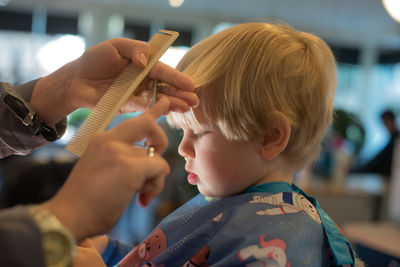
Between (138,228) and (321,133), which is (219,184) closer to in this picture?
(321,133)

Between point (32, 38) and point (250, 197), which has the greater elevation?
point (250, 197)

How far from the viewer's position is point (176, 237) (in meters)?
1.08

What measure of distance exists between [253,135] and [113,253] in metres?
0.55

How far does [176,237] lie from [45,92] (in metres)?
0.52

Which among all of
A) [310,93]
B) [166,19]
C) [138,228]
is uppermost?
[310,93]

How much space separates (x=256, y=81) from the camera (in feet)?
3.08

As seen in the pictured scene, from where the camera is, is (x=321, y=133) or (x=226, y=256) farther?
(x=321, y=133)

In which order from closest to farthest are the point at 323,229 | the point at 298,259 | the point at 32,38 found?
the point at 298,259
the point at 323,229
the point at 32,38

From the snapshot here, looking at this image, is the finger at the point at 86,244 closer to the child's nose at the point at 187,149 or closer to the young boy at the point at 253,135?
the young boy at the point at 253,135

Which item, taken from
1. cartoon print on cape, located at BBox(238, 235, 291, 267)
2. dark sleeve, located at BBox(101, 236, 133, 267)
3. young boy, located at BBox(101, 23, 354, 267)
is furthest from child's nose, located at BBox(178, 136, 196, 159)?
dark sleeve, located at BBox(101, 236, 133, 267)

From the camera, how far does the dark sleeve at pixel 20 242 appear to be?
519 millimetres

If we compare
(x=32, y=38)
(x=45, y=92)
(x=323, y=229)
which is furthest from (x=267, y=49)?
(x=32, y=38)

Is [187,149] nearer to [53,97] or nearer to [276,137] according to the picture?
[276,137]

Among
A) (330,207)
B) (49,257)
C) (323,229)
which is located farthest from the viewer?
(330,207)
